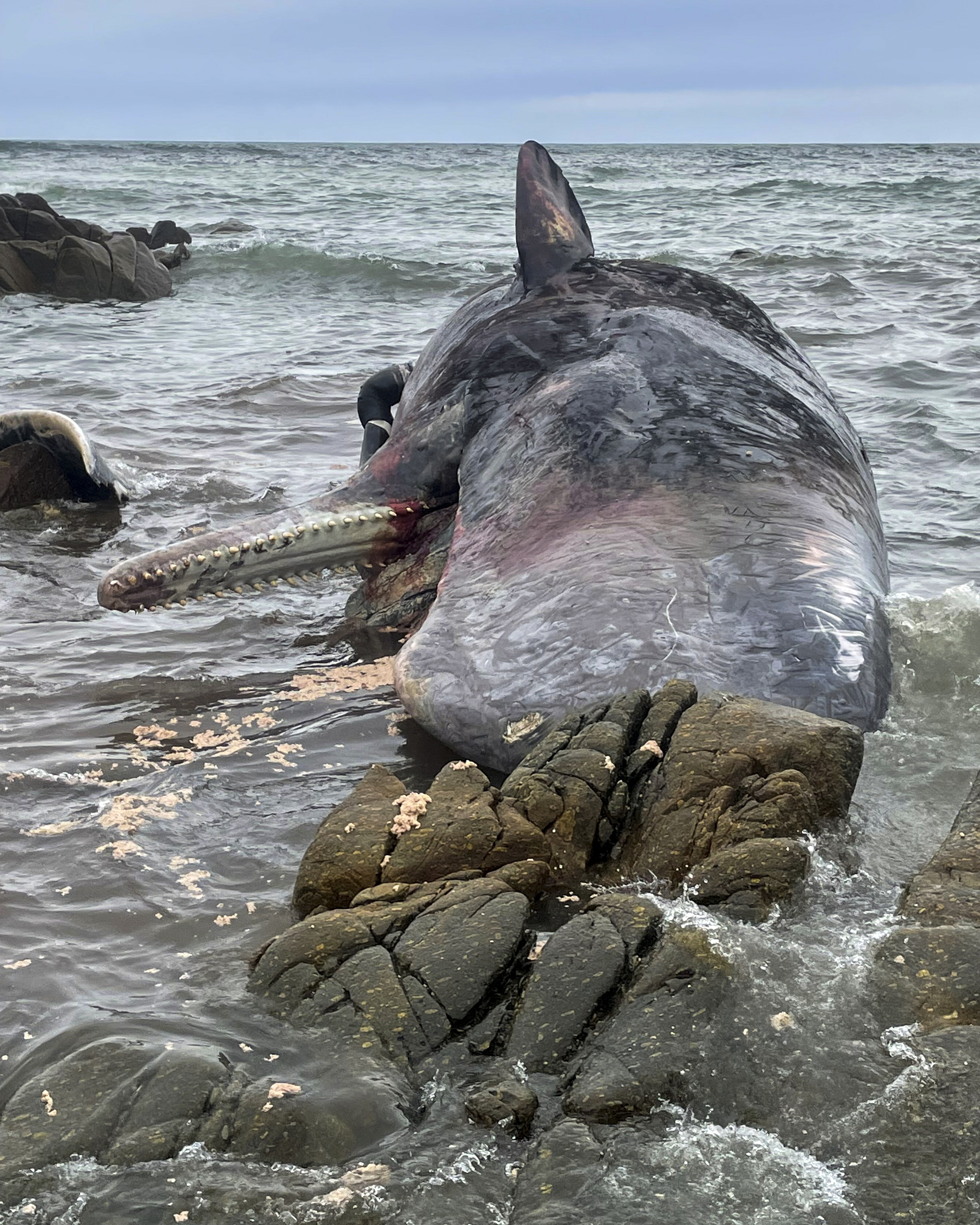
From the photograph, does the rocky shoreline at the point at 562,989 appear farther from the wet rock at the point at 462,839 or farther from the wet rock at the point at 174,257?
the wet rock at the point at 174,257

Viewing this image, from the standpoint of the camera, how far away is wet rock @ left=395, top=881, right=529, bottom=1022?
3.02m

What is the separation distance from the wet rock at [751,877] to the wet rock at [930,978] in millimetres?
403

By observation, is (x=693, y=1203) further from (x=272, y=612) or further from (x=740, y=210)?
(x=740, y=210)

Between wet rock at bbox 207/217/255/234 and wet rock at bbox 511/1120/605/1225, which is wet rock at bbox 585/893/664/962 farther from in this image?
wet rock at bbox 207/217/255/234

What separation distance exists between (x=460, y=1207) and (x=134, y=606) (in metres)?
3.92

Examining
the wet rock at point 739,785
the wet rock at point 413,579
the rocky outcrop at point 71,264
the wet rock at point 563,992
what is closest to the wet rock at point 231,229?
the rocky outcrop at point 71,264

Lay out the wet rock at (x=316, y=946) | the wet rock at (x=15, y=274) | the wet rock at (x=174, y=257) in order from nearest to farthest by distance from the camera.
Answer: the wet rock at (x=316, y=946) → the wet rock at (x=15, y=274) → the wet rock at (x=174, y=257)

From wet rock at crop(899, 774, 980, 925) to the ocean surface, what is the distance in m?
0.14

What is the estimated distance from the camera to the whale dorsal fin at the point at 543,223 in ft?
23.0

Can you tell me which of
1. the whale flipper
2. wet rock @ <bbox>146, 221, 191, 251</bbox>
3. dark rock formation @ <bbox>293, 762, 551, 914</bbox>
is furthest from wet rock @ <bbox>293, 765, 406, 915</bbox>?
wet rock @ <bbox>146, 221, 191, 251</bbox>

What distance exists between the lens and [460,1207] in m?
2.54

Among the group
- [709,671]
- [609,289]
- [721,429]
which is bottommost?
[709,671]

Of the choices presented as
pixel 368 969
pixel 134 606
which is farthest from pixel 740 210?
pixel 368 969

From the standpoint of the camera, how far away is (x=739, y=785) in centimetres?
370
